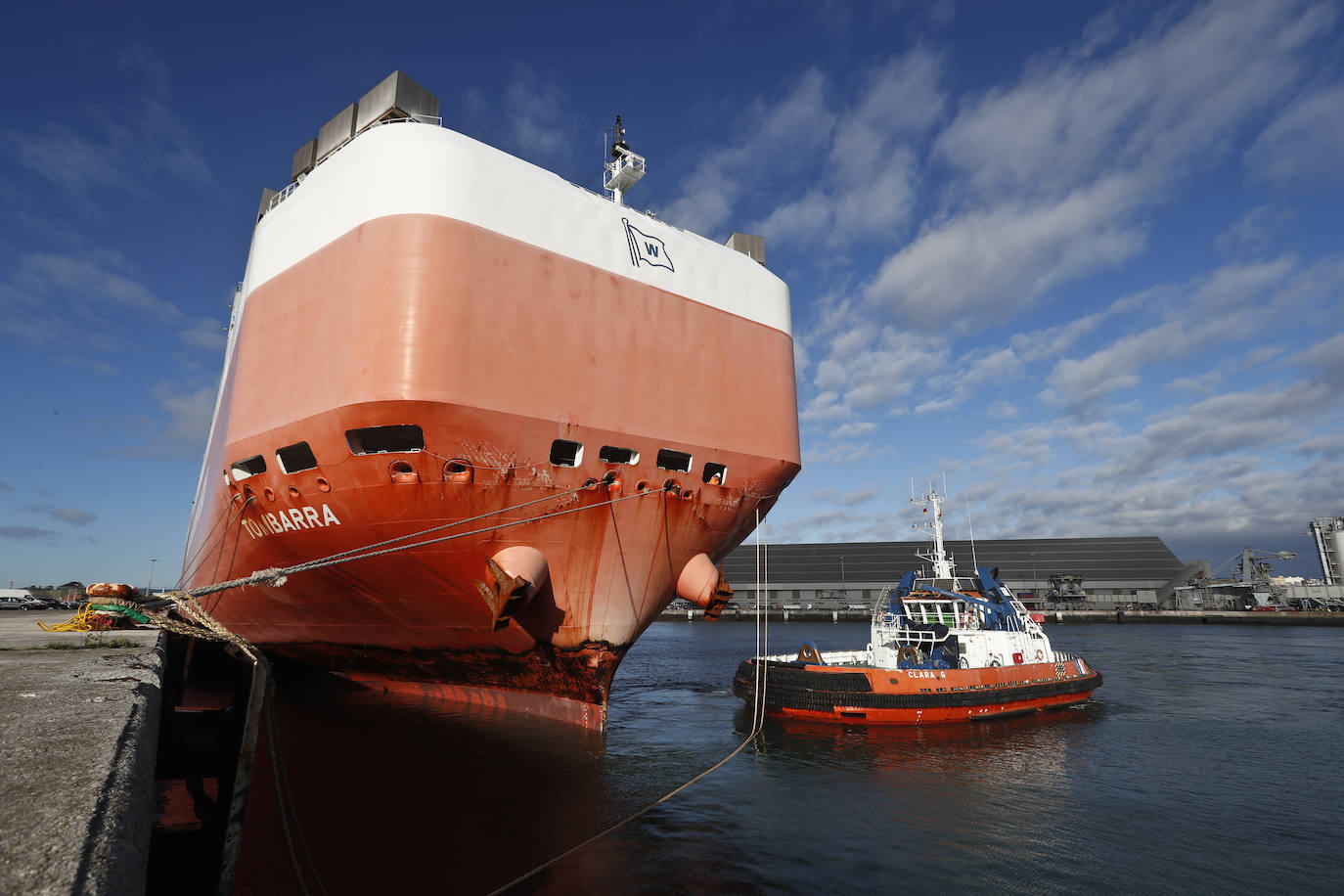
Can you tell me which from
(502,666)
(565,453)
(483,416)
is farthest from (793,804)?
(483,416)

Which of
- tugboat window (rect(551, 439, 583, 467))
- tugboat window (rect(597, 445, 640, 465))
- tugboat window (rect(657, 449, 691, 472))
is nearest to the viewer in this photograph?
tugboat window (rect(551, 439, 583, 467))

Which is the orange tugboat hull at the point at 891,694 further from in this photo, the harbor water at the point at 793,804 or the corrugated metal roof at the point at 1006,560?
the corrugated metal roof at the point at 1006,560

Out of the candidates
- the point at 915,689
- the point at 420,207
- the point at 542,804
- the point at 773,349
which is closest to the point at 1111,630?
the point at 915,689

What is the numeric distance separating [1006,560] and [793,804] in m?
71.8

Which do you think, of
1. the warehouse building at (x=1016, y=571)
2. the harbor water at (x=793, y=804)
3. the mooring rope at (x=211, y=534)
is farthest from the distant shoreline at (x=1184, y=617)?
the mooring rope at (x=211, y=534)

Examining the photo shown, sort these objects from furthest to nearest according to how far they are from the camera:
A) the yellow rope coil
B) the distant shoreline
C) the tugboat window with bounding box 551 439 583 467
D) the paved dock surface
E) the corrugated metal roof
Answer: the corrugated metal roof → the distant shoreline → the tugboat window with bounding box 551 439 583 467 → the yellow rope coil → the paved dock surface

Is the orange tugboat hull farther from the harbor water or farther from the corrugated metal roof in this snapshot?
the corrugated metal roof

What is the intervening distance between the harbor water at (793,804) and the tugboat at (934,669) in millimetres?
813

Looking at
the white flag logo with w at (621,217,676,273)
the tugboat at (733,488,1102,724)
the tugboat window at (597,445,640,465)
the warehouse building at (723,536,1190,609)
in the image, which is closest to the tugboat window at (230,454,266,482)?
the tugboat window at (597,445,640,465)

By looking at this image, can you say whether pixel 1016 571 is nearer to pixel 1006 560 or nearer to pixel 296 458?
pixel 1006 560

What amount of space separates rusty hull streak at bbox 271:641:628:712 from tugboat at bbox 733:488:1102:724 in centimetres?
777

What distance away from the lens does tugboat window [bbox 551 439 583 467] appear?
11109 mm

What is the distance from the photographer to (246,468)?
1224cm

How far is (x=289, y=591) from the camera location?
13.6 meters
